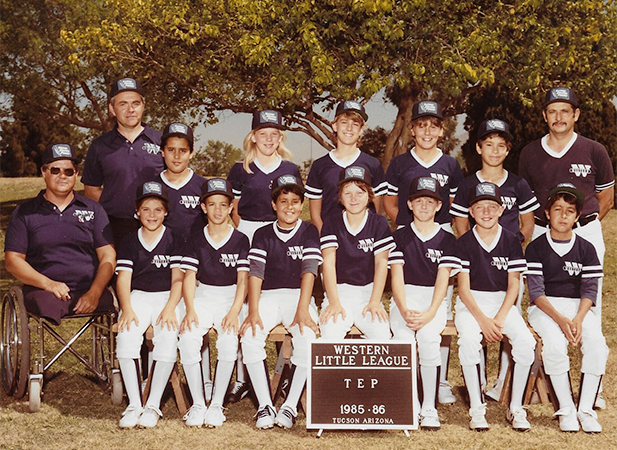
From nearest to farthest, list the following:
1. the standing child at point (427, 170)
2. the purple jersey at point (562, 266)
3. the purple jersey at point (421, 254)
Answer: the purple jersey at point (562, 266), the purple jersey at point (421, 254), the standing child at point (427, 170)

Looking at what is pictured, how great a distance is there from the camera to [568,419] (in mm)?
5836

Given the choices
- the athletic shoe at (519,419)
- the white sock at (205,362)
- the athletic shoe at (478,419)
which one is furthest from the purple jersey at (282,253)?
the athletic shoe at (519,419)

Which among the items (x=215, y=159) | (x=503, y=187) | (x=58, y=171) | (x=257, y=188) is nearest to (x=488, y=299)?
(x=503, y=187)

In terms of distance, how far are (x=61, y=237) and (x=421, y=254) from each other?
3.12 m

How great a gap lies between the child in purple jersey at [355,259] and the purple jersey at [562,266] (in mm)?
1202

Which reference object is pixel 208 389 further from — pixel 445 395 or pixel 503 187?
pixel 503 187

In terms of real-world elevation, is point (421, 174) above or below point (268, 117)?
below

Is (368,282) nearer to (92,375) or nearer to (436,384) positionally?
(436,384)

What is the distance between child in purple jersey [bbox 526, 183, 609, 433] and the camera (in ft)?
19.4

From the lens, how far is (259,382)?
5.98 meters

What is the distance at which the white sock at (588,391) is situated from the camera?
5941 millimetres

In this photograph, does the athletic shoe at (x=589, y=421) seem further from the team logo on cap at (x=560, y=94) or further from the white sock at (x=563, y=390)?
the team logo on cap at (x=560, y=94)

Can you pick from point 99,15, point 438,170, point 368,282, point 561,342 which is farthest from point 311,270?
point 99,15

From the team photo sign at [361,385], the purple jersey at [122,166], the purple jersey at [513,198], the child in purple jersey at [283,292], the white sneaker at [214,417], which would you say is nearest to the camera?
the team photo sign at [361,385]
